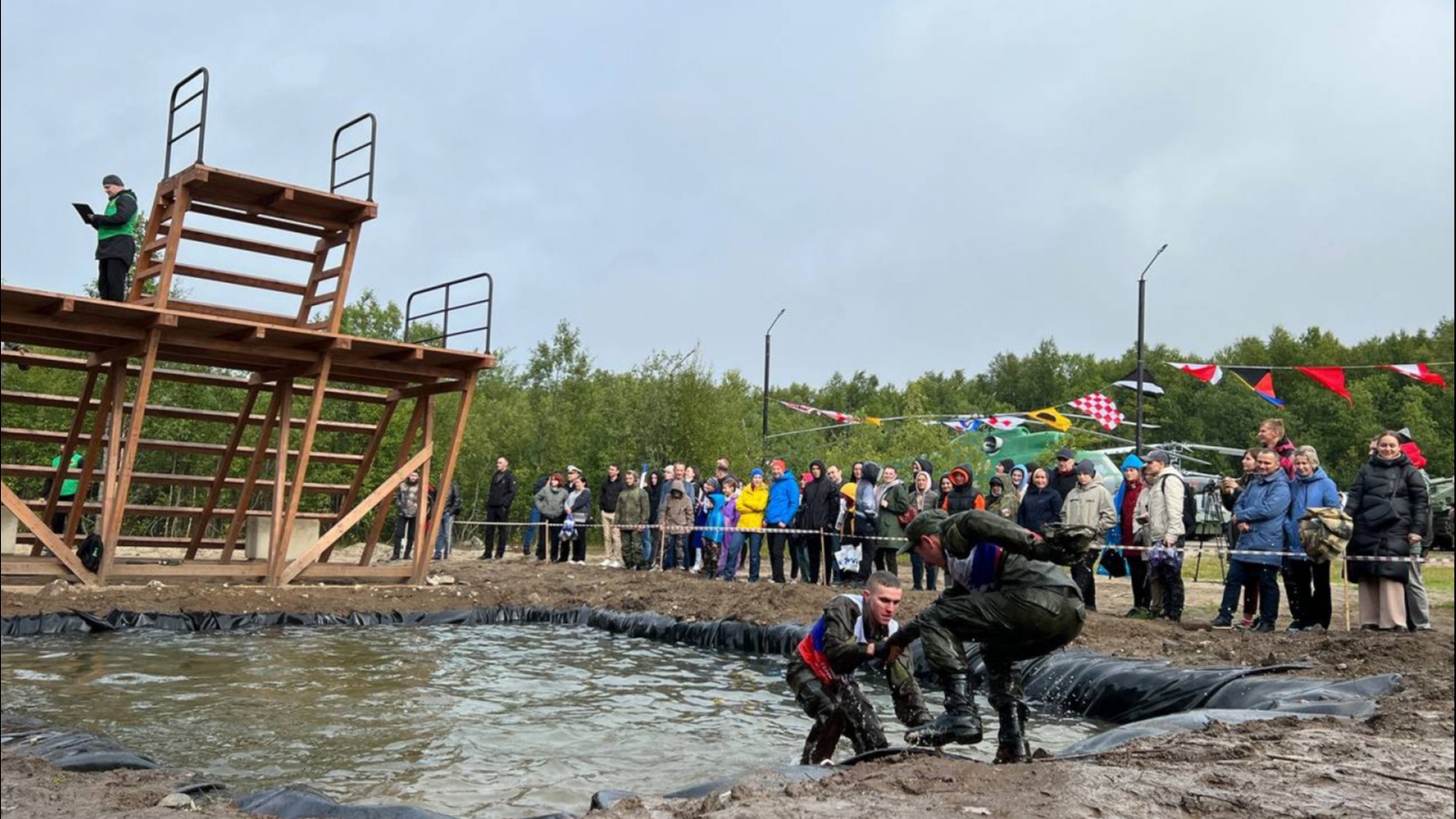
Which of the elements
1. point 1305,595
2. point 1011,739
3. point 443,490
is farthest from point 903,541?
point 1011,739

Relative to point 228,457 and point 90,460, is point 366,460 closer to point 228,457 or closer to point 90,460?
point 228,457

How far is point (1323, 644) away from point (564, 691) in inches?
254

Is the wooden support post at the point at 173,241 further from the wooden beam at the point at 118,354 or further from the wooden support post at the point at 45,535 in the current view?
the wooden support post at the point at 45,535

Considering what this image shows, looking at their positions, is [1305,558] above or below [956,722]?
above

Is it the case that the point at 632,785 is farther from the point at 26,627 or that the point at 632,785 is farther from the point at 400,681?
the point at 26,627

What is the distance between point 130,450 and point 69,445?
2.48 metres

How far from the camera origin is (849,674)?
22.6 feet

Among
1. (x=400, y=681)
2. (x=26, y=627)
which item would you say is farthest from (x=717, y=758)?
(x=26, y=627)

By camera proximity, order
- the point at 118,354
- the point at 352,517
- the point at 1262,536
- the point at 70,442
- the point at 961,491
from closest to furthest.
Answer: the point at 1262,536, the point at 118,354, the point at 961,491, the point at 70,442, the point at 352,517

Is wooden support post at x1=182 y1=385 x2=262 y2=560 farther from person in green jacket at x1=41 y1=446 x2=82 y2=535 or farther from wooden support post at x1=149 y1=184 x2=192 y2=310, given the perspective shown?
wooden support post at x1=149 y1=184 x2=192 y2=310

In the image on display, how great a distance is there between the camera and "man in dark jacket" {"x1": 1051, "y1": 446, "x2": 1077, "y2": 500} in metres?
14.4

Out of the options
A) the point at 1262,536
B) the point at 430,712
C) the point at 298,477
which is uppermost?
the point at 298,477

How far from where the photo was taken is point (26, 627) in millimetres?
12742

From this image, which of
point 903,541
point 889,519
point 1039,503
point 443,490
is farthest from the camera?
point 443,490
